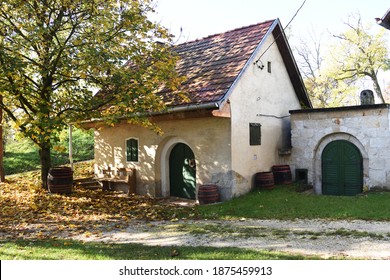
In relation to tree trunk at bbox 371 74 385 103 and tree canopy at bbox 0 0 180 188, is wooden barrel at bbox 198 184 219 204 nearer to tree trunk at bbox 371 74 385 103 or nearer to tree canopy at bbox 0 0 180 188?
tree canopy at bbox 0 0 180 188

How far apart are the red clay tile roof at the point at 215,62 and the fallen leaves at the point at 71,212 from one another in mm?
3400

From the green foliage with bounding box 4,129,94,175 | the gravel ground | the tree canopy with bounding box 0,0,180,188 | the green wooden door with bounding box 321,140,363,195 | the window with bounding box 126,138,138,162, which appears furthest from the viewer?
the green foliage with bounding box 4,129,94,175

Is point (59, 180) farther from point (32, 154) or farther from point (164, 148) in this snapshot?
point (32, 154)

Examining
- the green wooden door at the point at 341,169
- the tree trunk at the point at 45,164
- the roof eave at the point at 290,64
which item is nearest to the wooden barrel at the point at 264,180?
the green wooden door at the point at 341,169

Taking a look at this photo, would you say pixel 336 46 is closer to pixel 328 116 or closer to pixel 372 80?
pixel 372 80

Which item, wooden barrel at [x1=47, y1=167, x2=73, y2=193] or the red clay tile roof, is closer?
the red clay tile roof

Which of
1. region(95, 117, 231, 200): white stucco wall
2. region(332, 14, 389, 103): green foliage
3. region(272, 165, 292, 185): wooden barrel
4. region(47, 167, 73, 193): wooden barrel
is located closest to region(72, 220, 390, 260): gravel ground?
region(95, 117, 231, 200): white stucco wall

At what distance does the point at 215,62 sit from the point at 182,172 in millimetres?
4008

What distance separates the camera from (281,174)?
1244cm

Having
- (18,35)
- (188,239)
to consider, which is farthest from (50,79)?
(188,239)

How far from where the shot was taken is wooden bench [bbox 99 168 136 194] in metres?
13.2

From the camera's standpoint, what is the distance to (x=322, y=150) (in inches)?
495

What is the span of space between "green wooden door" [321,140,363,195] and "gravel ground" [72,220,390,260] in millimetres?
4476

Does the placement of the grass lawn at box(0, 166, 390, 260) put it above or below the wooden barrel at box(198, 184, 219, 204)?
below
